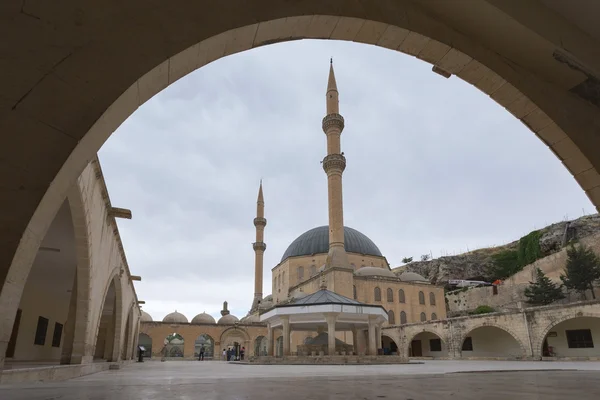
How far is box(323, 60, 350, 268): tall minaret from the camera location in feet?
88.5

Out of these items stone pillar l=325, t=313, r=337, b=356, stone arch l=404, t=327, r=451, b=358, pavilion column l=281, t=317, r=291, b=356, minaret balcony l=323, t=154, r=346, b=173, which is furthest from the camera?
stone arch l=404, t=327, r=451, b=358

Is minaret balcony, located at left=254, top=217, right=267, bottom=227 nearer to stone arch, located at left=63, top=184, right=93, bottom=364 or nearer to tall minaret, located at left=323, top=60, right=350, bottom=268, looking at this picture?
tall minaret, located at left=323, top=60, right=350, bottom=268

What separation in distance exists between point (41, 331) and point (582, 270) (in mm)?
32703

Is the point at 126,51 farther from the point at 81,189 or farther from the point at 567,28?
the point at 81,189

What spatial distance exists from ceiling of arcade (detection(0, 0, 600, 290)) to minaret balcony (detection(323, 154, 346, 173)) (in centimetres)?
2362

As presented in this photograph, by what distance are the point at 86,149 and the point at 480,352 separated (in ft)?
92.1

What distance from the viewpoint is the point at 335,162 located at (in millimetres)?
26859

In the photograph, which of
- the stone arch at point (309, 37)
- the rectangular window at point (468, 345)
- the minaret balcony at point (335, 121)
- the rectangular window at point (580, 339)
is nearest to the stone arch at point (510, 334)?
the rectangular window at point (580, 339)

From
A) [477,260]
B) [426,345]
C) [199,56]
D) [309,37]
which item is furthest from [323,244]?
[199,56]

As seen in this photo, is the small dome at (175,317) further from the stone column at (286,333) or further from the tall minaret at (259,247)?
the stone column at (286,333)

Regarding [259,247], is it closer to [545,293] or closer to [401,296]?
[401,296]

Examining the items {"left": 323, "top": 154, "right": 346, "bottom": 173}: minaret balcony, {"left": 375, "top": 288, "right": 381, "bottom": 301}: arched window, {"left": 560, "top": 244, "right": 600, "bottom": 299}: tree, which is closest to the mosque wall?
{"left": 375, "top": 288, "right": 381, "bottom": 301}: arched window

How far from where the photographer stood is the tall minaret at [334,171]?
2697 cm

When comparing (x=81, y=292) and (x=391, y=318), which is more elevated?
(x=391, y=318)
